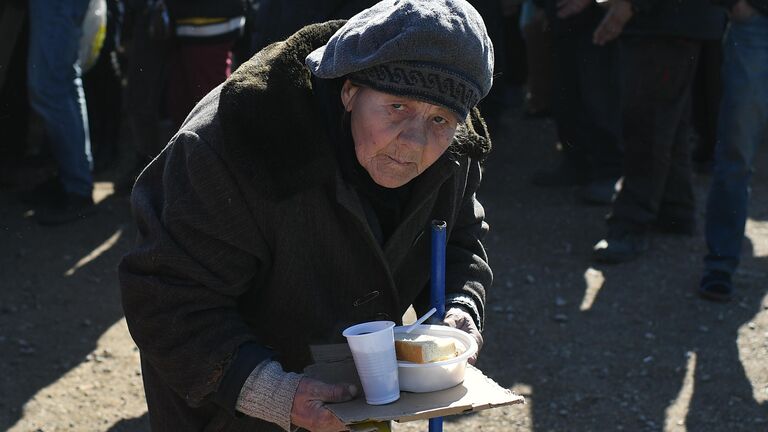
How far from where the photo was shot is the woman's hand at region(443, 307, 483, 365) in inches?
108

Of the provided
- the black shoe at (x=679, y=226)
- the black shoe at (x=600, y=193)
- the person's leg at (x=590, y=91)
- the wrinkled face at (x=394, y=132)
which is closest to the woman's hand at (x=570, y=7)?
the person's leg at (x=590, y=91)

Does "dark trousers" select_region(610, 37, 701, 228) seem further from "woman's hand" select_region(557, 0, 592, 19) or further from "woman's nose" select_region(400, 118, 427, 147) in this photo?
"woman's nose" select_region(400, 118, 427, 147)

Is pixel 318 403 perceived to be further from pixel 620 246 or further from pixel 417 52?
pixel 620 246

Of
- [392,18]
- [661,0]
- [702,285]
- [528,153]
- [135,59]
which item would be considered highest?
[392,18]

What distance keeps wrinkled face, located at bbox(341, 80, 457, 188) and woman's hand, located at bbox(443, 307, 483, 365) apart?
407mm

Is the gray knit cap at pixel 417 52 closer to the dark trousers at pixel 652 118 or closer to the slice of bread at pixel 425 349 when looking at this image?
the slice of bread at pixel 425 349

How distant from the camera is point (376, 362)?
2324mm

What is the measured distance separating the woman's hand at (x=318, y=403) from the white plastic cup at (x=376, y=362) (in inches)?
2.2

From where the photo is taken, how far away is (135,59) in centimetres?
656

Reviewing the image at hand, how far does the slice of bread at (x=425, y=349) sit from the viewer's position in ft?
7.96

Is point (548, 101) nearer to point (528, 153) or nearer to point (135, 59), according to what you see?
point (528, 153)

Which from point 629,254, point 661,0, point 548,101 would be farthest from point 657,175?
point 548,101

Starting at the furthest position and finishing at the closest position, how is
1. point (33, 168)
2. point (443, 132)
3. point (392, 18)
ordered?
1. point (33, 168)
2. point (443, 132)
3. point (392, 18)

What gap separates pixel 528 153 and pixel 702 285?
2716 millimetres
